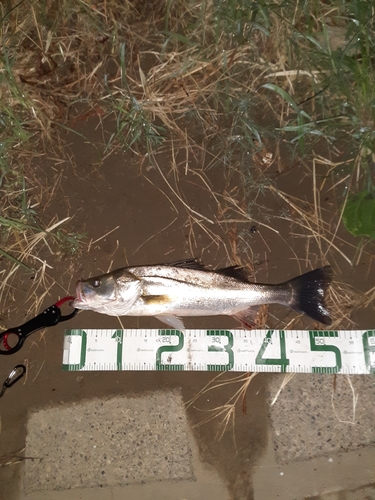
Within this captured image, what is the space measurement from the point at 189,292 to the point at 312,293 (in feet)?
3.47

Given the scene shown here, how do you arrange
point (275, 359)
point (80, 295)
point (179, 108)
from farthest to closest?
point (179, 108) < point (275, 359) < point (80, 295)

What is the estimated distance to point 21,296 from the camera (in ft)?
11.3

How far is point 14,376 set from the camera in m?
3.34

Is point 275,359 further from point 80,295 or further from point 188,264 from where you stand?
point 80,295

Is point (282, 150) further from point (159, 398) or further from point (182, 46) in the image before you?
point (159, 398)

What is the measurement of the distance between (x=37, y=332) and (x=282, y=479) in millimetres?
2528

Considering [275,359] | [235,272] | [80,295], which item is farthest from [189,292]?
[275,359]

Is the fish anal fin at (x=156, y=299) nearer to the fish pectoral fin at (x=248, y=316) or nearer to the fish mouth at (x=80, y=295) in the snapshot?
the fish mouth at (x=80, y=295)

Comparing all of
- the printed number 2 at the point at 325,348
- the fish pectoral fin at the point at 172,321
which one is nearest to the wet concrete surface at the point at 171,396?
the printed number 2 at the point at 325,348

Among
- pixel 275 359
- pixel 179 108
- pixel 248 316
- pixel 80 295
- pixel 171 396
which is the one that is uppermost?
pixel 179 108

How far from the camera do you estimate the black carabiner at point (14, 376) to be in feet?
10.8

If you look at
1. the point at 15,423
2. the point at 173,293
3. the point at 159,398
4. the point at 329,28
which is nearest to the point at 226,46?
the point at 329,28

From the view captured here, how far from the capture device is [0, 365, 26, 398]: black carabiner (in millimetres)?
3295

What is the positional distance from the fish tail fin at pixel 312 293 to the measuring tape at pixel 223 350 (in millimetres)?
248
